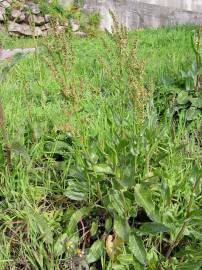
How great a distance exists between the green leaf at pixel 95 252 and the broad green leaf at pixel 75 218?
0.13 meters

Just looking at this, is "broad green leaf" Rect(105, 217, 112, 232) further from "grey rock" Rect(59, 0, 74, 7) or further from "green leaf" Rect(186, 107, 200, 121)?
"grey rock" Rect(59, 0, 74, 7)

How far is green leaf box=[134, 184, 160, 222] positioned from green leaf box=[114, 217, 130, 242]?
0.11m

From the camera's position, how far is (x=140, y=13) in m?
12.4

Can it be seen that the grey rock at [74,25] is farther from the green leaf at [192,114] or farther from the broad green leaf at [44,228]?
the broad green leaf at [44,228]

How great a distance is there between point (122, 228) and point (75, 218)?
0.84 feet

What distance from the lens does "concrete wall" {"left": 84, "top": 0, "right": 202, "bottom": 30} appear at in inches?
467

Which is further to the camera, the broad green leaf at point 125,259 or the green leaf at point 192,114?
the green leaf at point 192,114

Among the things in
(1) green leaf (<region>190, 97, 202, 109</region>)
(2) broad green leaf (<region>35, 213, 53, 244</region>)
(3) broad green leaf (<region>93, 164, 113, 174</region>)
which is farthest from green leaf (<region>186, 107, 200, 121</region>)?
(2) broad green leaf (<region>35, 213, 53, 244</region>)

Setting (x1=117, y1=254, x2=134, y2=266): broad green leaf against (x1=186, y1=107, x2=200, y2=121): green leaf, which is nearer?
(x1=117, y1=254, x2=134, y2=266): broad green leaf

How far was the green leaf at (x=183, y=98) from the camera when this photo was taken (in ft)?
10.7

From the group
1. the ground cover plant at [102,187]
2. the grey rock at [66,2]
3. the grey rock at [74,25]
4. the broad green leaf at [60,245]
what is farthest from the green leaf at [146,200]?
the grey rock at [66,2]

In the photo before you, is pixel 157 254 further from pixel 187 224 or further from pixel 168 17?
pixel 168 17

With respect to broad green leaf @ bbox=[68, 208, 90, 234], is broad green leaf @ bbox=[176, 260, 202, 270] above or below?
below

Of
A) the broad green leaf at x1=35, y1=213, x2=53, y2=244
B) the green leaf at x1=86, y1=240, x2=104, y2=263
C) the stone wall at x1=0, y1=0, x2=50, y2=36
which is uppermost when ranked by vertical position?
the broad green leaf at x1=35, y1=213, x2=53, y2=244
